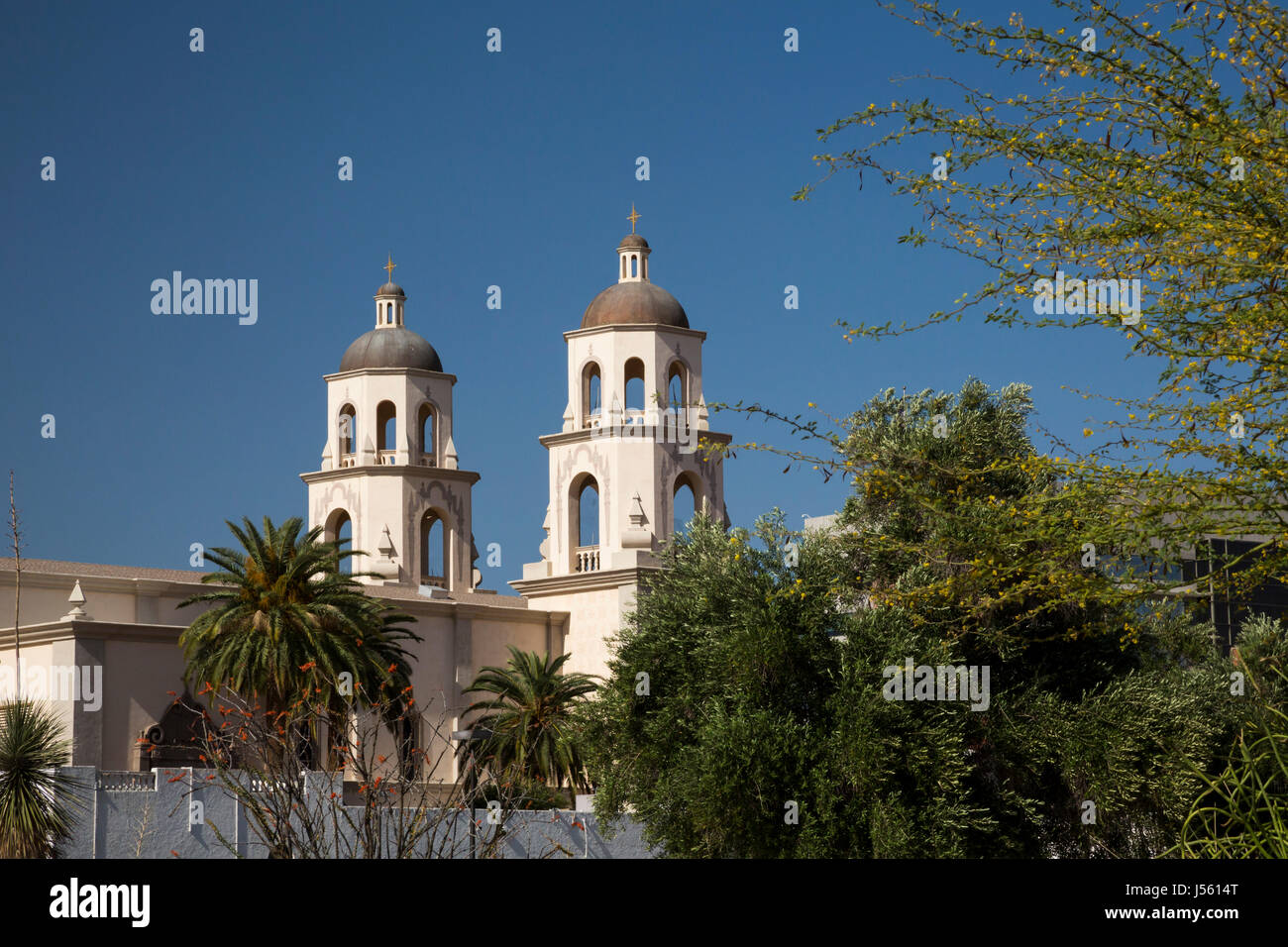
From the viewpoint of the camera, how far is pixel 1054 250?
1110 centimetres

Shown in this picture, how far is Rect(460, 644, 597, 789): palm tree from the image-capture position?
39.2m

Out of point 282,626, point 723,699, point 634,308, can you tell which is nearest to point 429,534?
point 634,308

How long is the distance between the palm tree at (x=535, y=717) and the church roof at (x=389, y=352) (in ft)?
51.7

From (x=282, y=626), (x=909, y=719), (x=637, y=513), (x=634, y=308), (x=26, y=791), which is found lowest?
(x=26, y=791)

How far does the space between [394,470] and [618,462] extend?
9.20m

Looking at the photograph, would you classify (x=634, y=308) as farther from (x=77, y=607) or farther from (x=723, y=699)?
(x=723, y=699)

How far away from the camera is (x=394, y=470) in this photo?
52.9m

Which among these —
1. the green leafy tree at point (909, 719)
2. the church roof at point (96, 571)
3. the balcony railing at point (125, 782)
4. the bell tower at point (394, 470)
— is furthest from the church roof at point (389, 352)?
the green leafy tree at point (909, 719)

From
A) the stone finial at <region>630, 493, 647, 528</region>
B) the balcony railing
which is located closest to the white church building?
the stone finial at <region>630, 493, 647, 528</region>

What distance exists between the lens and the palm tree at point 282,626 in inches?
1373

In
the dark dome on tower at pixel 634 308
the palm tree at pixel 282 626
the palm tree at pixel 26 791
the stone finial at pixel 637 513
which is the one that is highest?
the dark dome on tower at pixel 634 308

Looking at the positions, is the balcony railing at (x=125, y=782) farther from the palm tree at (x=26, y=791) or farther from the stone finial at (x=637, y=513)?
the stone finial at (x=637, y=513)

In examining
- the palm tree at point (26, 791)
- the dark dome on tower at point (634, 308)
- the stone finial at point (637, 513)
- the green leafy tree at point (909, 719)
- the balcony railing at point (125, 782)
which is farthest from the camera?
the dark dome on tower at point (634, 308)

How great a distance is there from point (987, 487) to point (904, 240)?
43.0 ft
